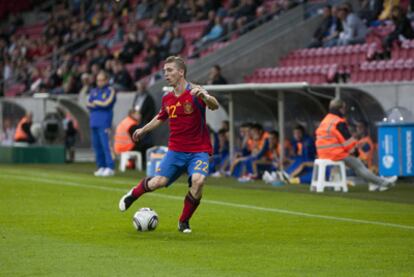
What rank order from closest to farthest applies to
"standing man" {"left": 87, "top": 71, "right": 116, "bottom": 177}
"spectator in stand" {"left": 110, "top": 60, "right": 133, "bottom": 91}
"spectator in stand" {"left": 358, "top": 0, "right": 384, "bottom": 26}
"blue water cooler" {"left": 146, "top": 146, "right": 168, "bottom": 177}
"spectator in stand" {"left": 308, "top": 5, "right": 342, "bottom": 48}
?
"blue water cooler" {"left": 146, "top": 146, "right": 168, "bottom": 177} → "standing man" {"left": 87, "top": 71, "right": 116, "bottom": 177} → "spectator in stand" {"left": 358, "top": 0, "right": 384, "bottom": 26} → "spectator in stand" {"left": 308, "top": 5, "right": 342, "bottom": 48} → "spectator in stand" {"left": 110, "top": 60, "right": 133, "bottom": 91}

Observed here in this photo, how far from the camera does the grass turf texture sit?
33.3 feet

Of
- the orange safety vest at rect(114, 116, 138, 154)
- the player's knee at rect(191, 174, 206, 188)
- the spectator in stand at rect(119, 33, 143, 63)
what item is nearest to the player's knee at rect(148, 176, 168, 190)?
the player's knee at rect(191, 174, 206, 188)

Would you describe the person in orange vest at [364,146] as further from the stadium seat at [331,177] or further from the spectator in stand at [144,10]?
the spectator in stand at [144,10]

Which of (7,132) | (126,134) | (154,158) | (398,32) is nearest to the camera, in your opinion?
(154,158)

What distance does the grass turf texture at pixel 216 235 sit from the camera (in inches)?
400

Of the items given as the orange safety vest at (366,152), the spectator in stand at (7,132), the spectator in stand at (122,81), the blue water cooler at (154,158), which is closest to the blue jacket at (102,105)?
Answer: the blue water cooler at (154,158)

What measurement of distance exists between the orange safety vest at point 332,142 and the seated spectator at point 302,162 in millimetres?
2532

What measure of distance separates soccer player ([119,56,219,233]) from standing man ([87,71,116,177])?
12.4 m

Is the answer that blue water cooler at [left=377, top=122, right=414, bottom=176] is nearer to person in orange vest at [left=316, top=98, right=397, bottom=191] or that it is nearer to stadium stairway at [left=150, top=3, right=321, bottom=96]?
person in orange vest at [left=316, top=98, right=397, bottom=191]

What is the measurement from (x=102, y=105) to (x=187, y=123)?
1269 centimetres

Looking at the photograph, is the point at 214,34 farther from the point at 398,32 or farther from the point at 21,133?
the point at 398,32

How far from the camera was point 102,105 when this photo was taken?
1006 inches

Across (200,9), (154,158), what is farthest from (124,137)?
(200,9)

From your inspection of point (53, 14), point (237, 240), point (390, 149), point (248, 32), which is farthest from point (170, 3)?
point (237, 240)
